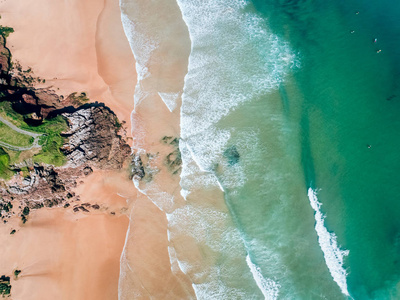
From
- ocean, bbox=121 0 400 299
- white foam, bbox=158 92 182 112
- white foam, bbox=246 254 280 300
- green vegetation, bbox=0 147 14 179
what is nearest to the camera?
white foam, bbox=246 254 280 300

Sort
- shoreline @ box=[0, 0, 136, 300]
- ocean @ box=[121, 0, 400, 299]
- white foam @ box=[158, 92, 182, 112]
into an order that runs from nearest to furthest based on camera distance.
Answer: ocean @ box=[121, 0, 400, 299], shoreline @ box=[0, 0, 136, 300], white foam @ box=[158, 92, 182, 112]

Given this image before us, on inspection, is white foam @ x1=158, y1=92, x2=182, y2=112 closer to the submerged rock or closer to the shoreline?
the shoreline

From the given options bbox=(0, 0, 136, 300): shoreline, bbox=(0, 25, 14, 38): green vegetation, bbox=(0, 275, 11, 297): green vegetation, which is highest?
bbox=(0, 25, 14, 38): green vegetation

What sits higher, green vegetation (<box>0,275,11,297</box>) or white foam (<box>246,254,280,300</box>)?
green vegetation (<box>0,275,11,297</box>)

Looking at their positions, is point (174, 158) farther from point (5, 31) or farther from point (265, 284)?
point (5, 31)

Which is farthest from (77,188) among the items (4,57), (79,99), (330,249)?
(330,249)

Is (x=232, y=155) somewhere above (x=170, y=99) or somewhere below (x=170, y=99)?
below

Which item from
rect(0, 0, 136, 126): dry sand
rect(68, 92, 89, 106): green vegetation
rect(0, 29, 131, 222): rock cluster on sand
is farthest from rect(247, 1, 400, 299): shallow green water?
rect(68, 92, 89, 106): green vegetation

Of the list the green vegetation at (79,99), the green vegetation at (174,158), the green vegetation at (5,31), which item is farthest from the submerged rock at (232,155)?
the green vegetation at (5,31)

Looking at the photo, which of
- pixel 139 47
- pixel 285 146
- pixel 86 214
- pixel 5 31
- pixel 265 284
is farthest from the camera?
pixel 5 31
